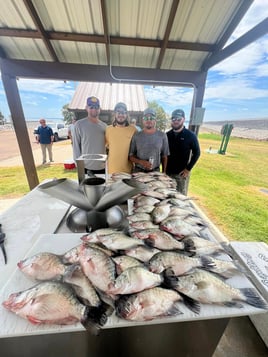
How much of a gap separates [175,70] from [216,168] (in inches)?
176

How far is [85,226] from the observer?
3.07ft

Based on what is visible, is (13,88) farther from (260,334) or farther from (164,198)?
(260,334)

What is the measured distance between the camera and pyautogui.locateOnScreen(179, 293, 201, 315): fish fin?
1.70ft

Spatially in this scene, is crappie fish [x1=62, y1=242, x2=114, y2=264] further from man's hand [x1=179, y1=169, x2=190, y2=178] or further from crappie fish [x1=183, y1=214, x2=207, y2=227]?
man's hand [x1=179, y1=169, x2=190, y2=178]

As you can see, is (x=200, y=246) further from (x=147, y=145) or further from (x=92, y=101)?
(x=92, y=101)

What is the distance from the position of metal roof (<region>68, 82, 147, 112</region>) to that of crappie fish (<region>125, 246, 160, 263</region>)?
6.45m

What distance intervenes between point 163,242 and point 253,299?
0.35 metres

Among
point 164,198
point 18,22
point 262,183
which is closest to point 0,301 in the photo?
point 164,198

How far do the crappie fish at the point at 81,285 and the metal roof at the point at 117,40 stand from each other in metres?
2.31

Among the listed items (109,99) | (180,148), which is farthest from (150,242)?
(109,99)

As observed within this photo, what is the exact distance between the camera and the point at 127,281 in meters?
0.54

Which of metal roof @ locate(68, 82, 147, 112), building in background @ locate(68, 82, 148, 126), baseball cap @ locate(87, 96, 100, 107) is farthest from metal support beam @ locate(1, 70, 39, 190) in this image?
metal roof @ locate(68, 82, 147, 112)

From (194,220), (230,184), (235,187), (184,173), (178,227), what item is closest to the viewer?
(178,227)

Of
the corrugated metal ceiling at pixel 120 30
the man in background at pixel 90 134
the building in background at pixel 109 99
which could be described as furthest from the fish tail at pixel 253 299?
the building in background at pixel 109 99
